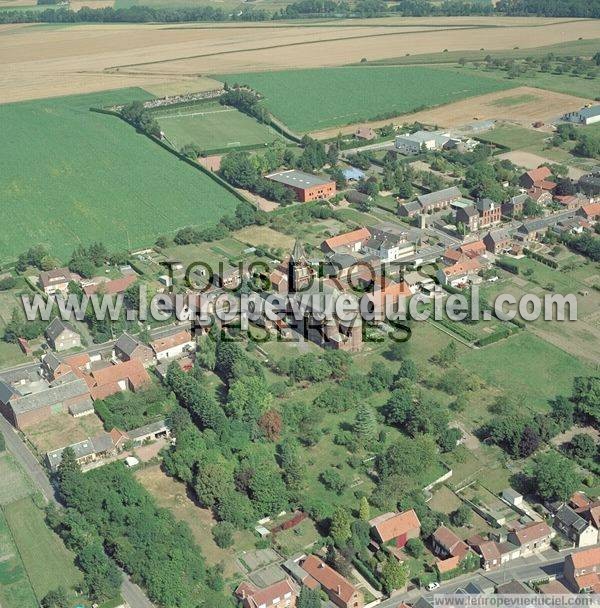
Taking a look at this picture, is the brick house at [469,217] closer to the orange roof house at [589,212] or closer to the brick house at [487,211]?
the brick house at [487,211]

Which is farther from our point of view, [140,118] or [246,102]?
[246,102]

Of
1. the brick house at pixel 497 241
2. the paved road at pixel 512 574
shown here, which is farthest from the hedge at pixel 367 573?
the brick house at pixel 497 241

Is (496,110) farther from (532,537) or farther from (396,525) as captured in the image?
(396,525)

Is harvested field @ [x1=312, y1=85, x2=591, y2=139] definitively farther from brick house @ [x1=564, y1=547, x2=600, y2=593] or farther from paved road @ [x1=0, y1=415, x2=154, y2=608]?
brick house @ [x1=564, y1=547, x2=600, y2=593]

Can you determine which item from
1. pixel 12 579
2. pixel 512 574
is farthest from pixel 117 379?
pixel 512 574

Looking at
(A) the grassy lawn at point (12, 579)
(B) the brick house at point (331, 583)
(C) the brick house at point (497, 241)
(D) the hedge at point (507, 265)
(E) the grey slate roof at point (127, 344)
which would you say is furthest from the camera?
(C) the brick house at point (497, 241)

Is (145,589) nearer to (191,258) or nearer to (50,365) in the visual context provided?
(50,365)
